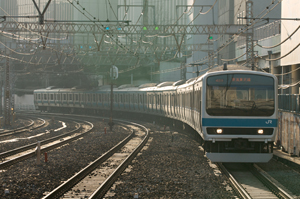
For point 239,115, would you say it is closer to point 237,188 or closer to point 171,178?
point 171,178

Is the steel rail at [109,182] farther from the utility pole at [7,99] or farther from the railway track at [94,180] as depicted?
the utility pole at [7,99]

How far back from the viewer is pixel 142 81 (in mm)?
61312

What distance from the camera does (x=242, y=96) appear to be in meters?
10.7

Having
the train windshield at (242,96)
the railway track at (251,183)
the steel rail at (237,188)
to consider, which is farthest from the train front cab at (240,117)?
Result: the steel rail at (237,188)

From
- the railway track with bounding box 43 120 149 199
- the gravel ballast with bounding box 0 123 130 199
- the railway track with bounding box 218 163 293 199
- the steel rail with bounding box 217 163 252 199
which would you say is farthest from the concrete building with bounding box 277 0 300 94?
the steel rail with bounding box 217 163 252 199

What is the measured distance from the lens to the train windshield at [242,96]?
35.0ft

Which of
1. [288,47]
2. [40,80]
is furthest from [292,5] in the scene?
[40,80]

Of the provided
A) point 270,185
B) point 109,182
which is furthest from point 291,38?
point 109,182

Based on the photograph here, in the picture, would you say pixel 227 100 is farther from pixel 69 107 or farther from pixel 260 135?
pixel 69 107

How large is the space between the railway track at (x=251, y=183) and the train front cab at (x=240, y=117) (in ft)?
1.46

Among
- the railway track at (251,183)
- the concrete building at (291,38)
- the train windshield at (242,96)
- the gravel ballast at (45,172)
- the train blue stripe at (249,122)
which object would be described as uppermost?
the concrete building at (291,38)

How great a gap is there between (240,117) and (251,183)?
6.57 ft

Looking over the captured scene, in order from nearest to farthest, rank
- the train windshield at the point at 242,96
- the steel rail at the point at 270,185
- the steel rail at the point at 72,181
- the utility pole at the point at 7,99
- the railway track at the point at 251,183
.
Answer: the steel rail at the point at 270,185, the railway track at the point at 251,183, the steel rail at the point at 72,181, the train windshield at the point at 242,96, the utility pole at the point at 7,99

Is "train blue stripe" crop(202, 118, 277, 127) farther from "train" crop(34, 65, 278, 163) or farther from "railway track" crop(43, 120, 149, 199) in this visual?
"railway track" crop(43, 120, 149, 199)
